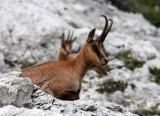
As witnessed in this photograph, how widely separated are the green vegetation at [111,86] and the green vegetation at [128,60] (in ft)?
6.18

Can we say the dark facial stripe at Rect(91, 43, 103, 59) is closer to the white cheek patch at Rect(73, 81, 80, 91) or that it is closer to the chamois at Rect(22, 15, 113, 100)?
the chamois at Rect(22, 15, 113, 100)

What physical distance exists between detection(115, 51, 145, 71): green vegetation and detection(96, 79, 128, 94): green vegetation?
1885 mm

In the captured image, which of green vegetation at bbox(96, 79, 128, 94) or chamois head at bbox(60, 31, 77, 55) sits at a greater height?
chamois head at bbox(60, 31, 77, 55)

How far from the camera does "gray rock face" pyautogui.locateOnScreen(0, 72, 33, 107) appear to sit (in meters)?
5.27

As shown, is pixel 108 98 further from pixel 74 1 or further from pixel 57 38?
pixel 74 1

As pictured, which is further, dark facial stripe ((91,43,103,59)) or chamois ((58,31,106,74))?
chamois ((58,31,106,74))

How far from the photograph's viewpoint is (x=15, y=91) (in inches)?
209

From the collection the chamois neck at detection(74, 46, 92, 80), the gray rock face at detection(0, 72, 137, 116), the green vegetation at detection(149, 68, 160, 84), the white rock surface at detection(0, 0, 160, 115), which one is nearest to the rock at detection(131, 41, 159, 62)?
the white rock surface at detection(0, 0, 160, 115)

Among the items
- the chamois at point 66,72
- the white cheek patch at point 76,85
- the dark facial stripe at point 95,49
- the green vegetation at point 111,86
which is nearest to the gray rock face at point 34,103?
the chamois at point 66,72

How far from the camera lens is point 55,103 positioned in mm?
5625

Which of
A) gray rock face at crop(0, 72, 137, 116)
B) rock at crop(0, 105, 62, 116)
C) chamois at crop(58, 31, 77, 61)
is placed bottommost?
rock at crop(0, 105, 62, 116)

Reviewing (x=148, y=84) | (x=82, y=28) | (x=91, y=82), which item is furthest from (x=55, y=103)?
(x=82, y=28)

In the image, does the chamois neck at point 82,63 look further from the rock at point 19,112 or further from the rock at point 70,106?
the rock at point 19,112

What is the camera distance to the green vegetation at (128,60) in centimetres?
1482
